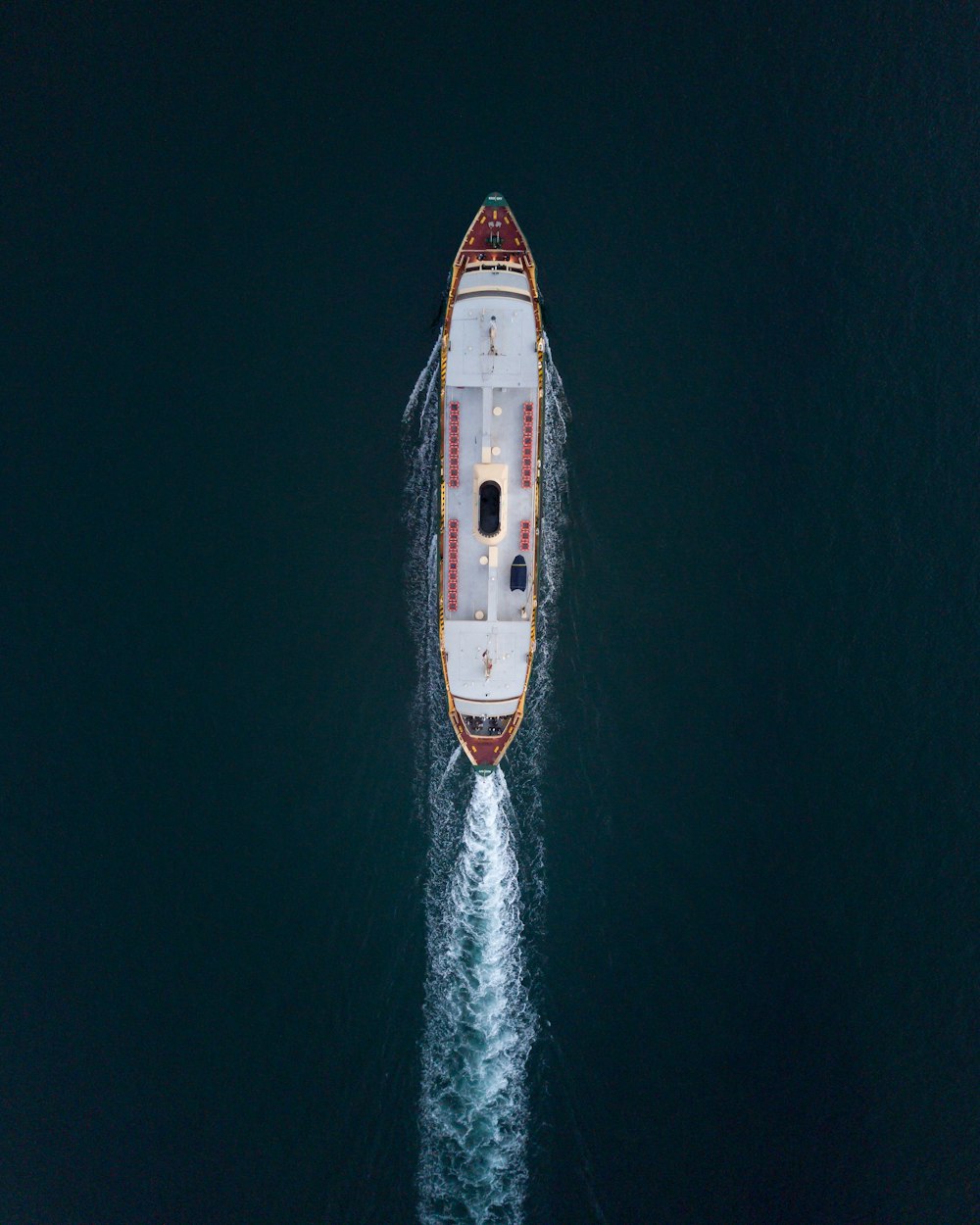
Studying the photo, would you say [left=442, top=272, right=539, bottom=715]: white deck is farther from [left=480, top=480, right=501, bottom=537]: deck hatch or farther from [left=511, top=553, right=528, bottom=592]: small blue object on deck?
[left=480, top=480, right=501, bottom=537]: deck hatch

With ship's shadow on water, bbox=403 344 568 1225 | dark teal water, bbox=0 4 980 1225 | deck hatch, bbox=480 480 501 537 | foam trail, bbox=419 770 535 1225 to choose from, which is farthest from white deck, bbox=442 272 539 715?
foam trail, bbox=419 770 535 1225

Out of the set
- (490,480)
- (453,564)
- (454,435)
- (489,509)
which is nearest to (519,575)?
(453,564)

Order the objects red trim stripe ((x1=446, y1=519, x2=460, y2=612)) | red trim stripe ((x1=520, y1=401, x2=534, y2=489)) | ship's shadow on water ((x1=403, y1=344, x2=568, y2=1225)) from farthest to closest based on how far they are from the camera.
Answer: red trim stripe ((x1=446, y1=519, x2=460, y2=612)) < ship's shadow on water ((x1=403, y1=344, x2=568, y2=1225)) < red trim stripe ((x1=520, y1=401, x2=534, y2=489))

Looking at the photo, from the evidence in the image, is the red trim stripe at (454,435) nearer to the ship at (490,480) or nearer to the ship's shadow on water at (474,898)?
the ship at (490,480)

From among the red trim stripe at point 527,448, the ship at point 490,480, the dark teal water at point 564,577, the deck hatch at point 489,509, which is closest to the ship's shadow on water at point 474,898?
the dark teal water at point 564,577

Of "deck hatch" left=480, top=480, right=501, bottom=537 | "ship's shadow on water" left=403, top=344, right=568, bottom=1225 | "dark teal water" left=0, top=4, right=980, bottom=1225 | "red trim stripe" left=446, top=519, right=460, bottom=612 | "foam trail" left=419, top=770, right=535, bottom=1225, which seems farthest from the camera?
"dark teal water" left=0, top=4, right=980, bottom=1225

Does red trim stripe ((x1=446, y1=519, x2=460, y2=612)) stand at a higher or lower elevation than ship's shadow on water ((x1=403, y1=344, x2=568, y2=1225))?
higher
